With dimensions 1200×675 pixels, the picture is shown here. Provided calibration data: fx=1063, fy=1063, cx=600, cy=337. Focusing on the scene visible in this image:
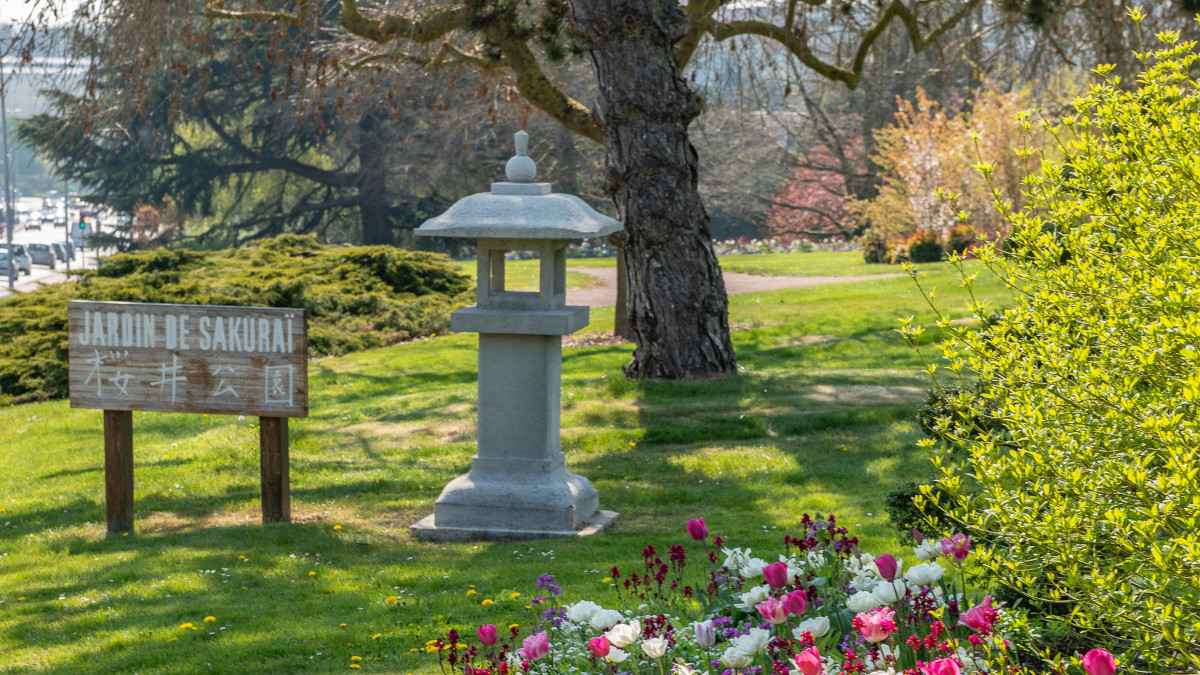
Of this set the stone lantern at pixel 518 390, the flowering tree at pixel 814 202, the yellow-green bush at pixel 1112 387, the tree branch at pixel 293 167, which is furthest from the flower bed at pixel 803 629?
the tree branch at pixel 293 167

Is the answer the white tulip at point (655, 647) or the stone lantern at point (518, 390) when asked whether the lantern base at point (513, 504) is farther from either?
the white tulip at point (655, 647)

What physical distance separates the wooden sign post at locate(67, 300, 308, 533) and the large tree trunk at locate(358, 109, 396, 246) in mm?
25728

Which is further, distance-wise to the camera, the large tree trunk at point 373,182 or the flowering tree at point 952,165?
the large tree trunk at point 373,182

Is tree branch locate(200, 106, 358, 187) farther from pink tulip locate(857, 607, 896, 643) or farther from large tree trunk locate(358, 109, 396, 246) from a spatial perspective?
pink tulip locate(857, 607, 896, 643)

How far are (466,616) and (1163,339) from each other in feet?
11.1

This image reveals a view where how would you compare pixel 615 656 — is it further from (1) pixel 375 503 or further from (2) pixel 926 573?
(1) pixel 375 503

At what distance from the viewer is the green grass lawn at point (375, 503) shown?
4820 mm

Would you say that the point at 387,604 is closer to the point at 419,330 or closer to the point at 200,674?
the point at 200,674

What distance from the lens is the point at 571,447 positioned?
8.74m

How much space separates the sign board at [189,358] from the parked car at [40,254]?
6066 cm

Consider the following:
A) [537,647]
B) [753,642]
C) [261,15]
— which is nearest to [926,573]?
[753,642]

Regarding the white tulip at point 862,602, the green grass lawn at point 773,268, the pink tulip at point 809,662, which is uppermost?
the green grass lawn at point 773,268

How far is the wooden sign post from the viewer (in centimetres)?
652

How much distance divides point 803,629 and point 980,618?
45cm
